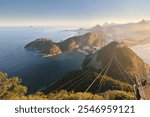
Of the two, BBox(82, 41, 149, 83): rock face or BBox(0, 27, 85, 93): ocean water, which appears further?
BBox(82, 41, 149, 83): rock face

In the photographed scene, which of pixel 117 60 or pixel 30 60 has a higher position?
pixel 30 60

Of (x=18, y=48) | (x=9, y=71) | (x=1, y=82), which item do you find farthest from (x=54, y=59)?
(x=1, y=82)

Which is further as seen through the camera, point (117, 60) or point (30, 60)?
point (117, 60)

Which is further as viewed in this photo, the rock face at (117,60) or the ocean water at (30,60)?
the rock face at (117,60)

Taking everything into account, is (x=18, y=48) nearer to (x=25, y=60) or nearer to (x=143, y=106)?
(x=25, y=60)
